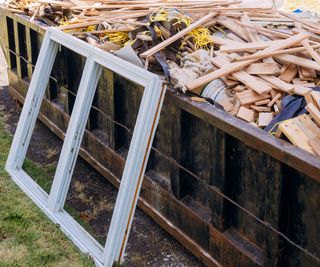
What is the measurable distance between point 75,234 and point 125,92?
4.47 ft

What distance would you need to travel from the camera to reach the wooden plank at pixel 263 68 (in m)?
4.65

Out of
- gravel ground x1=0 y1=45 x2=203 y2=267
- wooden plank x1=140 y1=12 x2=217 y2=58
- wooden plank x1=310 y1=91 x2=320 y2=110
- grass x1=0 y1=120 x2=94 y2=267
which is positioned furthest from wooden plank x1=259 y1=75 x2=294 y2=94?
grass x1=0 y1=120 x2=94 y2=267

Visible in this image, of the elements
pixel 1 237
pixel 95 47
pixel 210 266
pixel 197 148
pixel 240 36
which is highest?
pixel 240 36

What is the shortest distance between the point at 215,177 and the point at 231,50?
4.11 ft

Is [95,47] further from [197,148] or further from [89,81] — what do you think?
[197,148]

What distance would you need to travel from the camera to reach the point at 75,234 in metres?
5.09

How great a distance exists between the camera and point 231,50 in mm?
4996

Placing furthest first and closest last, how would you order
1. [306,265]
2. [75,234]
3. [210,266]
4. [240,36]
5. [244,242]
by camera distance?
[240,36] < [75,234] < [210,266] < [244,242] < [306,265]

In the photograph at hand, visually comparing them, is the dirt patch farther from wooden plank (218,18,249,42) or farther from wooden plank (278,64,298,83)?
wooden plank (218,18,249,42)

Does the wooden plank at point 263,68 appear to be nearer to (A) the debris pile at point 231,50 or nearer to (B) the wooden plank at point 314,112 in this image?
(A) the debris pile at point 231,50

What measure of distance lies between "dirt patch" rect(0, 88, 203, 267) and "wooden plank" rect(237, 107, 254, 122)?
4.41ft

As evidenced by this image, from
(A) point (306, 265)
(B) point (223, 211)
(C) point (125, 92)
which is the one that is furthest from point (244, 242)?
(C) point (125, 92)

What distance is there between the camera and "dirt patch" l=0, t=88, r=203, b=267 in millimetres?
4988

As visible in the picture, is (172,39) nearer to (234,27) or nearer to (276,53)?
(234,27)
